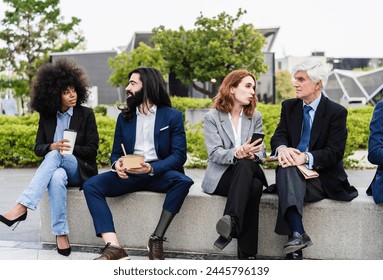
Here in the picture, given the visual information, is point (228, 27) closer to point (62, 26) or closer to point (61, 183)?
point (62, 26)

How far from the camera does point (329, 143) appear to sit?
4.29 metres

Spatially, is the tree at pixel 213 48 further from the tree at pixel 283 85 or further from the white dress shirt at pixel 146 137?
the tree at pixel 283 85

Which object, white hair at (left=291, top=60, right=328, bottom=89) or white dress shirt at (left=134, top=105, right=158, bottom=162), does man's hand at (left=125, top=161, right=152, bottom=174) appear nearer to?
white dress shirt at (left=134, top=105, right=158, bottom=162)

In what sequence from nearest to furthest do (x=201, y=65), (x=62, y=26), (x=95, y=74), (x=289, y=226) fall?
(x=289, y=226) → (x=201, y=65) → (x=62, y=26) → (x=95, y=74)

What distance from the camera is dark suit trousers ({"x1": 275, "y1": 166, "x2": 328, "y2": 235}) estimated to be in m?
4.03

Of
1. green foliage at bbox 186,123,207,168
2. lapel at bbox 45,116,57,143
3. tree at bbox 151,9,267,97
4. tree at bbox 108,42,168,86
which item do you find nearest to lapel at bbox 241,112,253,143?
lapel at bbox 45,116,57,143

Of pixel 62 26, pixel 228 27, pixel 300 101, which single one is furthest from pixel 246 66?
pixel 300 101

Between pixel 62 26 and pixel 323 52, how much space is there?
184ft

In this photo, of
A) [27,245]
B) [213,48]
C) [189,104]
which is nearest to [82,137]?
[27,245]

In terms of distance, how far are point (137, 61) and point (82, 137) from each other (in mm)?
25450

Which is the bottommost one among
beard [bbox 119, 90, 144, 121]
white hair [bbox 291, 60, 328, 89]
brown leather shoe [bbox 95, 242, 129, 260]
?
brown leather shoe [bbox 95, 242, 129, 260]

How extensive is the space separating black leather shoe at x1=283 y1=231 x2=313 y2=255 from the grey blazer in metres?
0.75

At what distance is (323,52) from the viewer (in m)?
77.4

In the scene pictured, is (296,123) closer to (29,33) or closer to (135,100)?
(135,100)
